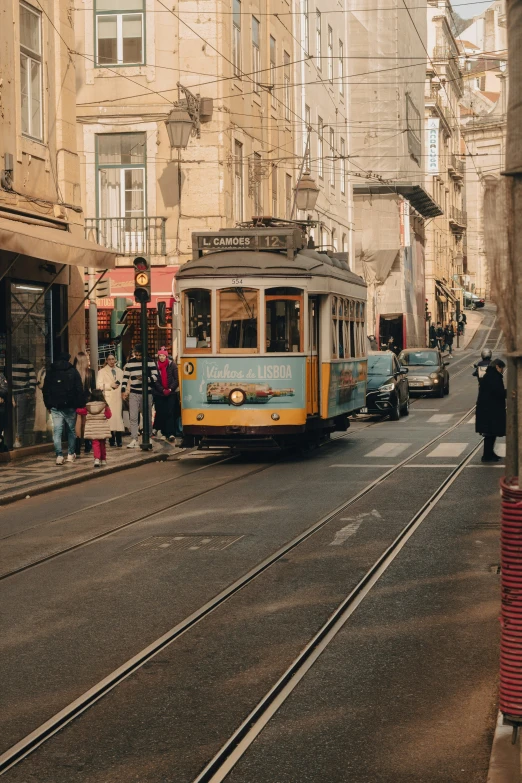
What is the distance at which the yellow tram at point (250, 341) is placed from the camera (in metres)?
19.5

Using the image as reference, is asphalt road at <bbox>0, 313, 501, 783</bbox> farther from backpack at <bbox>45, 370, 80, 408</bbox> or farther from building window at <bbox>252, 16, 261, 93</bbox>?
building window at <bbox>252, 16, 261, 93</bbox>

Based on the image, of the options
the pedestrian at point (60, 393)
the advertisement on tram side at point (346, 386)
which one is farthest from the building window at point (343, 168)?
the pedestrian at point (60, 393)

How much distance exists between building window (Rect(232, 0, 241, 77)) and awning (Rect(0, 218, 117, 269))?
1494 cm

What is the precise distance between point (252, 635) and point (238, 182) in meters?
28.4

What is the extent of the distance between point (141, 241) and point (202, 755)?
94.8ft

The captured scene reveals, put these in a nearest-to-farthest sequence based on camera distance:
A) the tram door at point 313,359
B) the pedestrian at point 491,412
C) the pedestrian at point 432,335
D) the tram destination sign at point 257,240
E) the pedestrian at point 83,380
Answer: the pedestrian at point 491,412 < the tram door at point 313,359 < the tram destination sign at point 257,240 < the pedestrian at point 83,380 < the pedestrian at point 432,335

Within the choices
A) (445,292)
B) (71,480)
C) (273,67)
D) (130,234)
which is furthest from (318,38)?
(445,292)

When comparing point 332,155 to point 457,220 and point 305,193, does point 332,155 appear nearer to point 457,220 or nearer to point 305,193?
point 305,193

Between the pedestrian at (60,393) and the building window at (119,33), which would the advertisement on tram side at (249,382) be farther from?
the building window at (119,33)

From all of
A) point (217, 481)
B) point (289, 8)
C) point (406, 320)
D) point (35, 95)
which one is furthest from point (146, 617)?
point (406, 320)

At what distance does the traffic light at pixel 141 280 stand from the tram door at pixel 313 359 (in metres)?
3.43

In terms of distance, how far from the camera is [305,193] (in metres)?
34.2

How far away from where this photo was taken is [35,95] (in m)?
22.3

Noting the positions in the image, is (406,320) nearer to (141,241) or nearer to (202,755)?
(141,241)
